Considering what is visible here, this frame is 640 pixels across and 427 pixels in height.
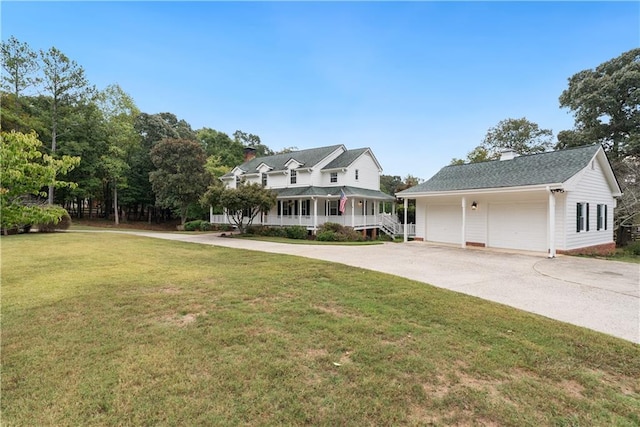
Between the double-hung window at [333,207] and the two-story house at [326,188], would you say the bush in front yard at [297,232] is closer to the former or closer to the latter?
the two-story house at [326,188]

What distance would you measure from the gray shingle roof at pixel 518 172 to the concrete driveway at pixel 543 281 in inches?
136

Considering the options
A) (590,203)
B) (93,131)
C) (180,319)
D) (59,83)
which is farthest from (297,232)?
(59,83)

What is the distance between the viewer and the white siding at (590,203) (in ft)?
42.0

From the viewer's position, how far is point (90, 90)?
1183 inches

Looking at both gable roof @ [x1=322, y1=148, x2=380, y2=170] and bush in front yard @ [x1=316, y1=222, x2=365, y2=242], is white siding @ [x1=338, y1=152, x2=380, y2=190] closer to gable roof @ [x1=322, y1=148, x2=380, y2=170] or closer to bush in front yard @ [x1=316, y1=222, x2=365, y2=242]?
gable roof @ [x1=322, y1=148, x2=380, y2=170]

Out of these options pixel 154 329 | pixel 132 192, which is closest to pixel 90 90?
pixel 132 192

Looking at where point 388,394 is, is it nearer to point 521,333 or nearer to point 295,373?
point 295,373

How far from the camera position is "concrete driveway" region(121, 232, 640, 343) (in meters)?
5.10

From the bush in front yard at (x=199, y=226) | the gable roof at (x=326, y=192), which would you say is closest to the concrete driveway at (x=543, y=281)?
the gable roof at (x=326, y=192)

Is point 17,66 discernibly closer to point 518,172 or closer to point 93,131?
point 93,131

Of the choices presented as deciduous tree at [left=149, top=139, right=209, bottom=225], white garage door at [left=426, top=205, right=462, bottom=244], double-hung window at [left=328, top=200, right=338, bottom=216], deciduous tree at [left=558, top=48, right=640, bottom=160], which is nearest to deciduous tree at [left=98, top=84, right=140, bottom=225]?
deciduous tree at [left=149, top=139, right=209, bottom=225]

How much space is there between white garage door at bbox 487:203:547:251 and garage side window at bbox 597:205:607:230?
4.47 metres

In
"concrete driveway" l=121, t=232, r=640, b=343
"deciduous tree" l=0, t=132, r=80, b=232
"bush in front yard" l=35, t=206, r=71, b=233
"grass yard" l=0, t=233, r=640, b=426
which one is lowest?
"concrete driveway" l=121, t=232, r=640, b=343

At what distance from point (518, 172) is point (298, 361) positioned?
1552 centimetres
